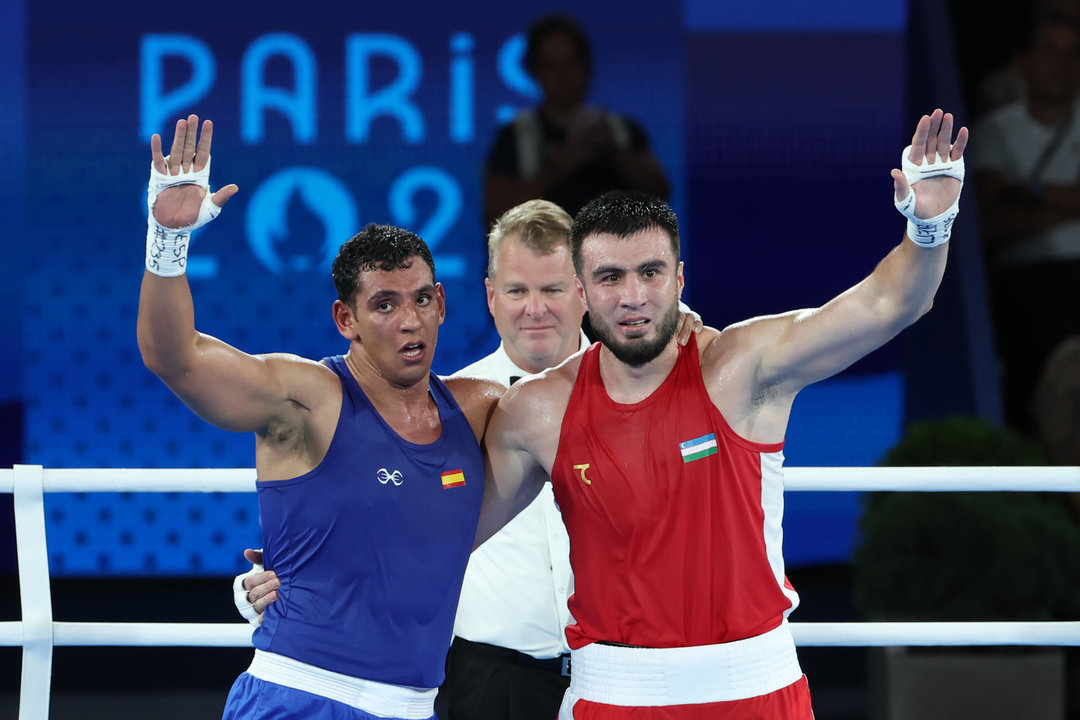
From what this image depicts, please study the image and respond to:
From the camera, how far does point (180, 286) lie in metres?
2.37

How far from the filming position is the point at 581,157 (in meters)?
6.46

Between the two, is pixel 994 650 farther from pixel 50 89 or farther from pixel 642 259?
pixel 50 89

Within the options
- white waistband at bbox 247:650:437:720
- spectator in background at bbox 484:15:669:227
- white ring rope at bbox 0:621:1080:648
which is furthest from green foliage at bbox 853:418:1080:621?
spectator in background at bbox 484:15:669:227

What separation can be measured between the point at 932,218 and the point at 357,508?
4.24 ft

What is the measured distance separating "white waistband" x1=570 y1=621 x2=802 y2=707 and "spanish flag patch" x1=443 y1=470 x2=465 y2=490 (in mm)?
477

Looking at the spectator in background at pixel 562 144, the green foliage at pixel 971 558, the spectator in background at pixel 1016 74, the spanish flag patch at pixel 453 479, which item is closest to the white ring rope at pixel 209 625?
the spanish flag patch at pixel 453 479

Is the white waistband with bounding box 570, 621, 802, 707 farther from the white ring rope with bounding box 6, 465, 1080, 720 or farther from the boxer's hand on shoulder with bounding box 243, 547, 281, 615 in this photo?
the boxer's hand on shoulder with bounding box 243, 547, 281, 615

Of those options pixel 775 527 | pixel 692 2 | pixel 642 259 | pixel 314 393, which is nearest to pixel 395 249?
pixel 314 393

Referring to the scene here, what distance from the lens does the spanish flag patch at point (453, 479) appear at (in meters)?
2.65

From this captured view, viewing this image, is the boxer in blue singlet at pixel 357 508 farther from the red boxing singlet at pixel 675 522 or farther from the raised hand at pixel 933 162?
the raised hand at pixel 933 162

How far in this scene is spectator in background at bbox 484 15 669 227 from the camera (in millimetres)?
6410

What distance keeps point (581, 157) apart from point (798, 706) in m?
4.29

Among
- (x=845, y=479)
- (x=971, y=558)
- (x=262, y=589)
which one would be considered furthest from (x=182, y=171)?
(x=971, y=558)

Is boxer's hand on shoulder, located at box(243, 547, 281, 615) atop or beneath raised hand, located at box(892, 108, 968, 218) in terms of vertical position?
beneath
